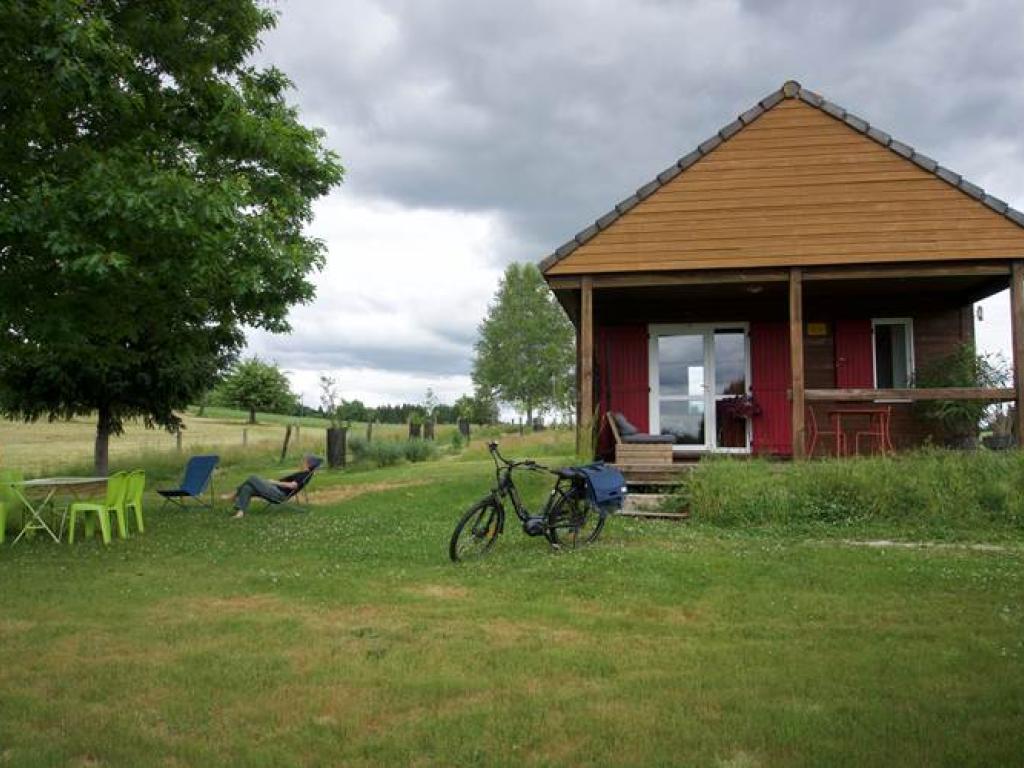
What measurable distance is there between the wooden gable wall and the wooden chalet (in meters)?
0.02

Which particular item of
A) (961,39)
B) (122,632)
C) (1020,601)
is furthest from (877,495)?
(122,632)

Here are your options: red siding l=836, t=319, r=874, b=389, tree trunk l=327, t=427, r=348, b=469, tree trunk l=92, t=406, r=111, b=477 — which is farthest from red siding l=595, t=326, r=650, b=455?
tree trunk l=92, t=406, r=111, b=477

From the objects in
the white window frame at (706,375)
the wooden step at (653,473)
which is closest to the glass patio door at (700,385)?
the white window frame at (706,375)

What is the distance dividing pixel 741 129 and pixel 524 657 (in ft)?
31.9

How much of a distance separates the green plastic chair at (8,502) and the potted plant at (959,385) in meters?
12.2

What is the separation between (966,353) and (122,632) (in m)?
12.1

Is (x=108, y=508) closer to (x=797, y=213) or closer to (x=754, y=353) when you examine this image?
(x=797, y=213)

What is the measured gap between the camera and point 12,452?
1249 inches

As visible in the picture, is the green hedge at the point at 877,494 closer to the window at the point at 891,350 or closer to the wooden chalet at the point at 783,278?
the wooden chalet at the point at 783,278

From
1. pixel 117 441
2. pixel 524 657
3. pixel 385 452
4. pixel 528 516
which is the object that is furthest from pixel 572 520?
pixel 117 441

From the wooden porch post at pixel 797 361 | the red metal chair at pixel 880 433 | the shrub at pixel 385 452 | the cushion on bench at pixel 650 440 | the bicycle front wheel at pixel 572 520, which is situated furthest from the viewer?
the shrub at pixel 385 452

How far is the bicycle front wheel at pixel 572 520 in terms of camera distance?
7.85 m

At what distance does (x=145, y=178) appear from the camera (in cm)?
779

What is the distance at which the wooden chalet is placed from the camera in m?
11.2
